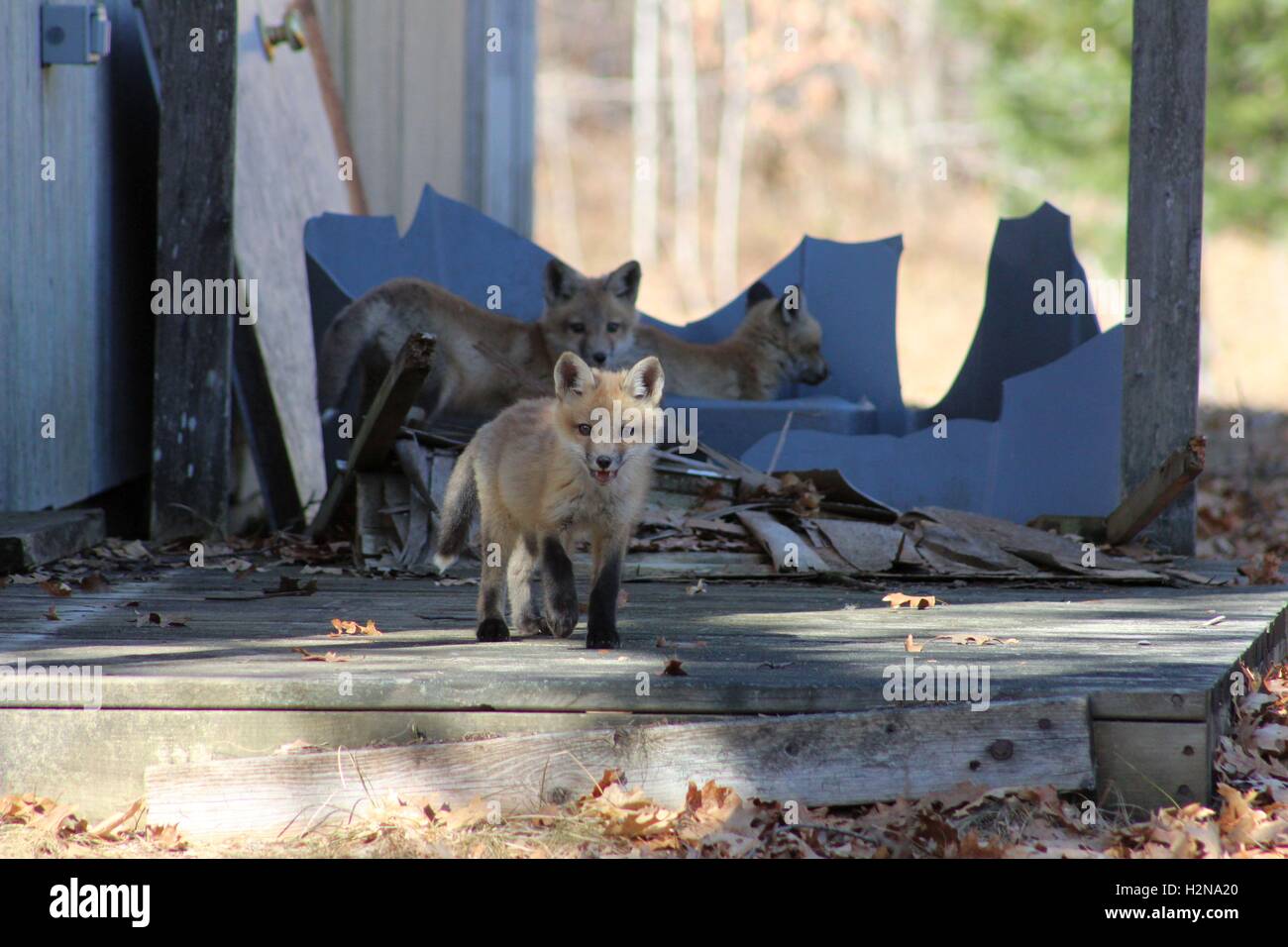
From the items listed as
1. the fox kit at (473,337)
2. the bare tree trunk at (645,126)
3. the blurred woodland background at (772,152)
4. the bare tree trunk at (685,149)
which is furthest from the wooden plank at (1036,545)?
the bare tree trunk at (645,126)

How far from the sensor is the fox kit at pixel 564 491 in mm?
4363

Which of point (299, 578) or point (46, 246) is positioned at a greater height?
point (46, 246)

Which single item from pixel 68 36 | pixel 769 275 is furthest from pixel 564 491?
pixel 769 275

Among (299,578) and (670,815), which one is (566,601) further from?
(299,578)

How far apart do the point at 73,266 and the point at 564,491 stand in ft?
11.6

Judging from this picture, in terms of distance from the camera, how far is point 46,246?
21.2ft

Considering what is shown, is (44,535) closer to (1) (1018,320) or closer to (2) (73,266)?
(2) (73,266)

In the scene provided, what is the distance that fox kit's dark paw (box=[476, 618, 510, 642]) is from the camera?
15.0 ft

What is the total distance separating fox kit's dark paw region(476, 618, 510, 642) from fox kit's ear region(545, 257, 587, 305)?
13.8 ft

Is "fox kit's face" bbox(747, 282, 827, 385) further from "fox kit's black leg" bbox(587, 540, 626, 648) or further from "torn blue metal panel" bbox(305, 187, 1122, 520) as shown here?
"fox kit's black leg" bbox(587, 540, 626, 648)

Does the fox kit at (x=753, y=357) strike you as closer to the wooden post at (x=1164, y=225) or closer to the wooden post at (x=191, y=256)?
the wooden post at (x=1164, y=225)

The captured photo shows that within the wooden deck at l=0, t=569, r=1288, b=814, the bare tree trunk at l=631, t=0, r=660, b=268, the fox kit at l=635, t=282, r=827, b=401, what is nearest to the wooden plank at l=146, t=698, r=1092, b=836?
the wooden deck at l=0, t=569, r=1288, b=814

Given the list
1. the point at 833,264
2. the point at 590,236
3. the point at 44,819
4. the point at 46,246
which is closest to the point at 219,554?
the point at 46,246
